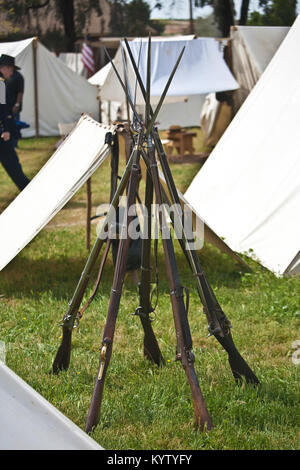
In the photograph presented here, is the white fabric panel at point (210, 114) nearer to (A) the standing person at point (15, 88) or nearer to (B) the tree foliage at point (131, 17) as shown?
(A) the standing person at point (15, 88)


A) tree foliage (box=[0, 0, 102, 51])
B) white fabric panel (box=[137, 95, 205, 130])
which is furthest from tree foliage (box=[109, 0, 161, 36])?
white fabric panel (box=[137, 95, 205, 130])

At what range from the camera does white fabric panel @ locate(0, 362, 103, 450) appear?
74.7 inches

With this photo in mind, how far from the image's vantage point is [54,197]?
4.80m

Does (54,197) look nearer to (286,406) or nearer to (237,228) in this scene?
(237,228)

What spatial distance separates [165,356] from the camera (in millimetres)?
3846

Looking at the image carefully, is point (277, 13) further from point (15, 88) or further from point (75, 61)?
point (15, 88)

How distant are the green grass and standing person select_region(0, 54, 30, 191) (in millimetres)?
1171

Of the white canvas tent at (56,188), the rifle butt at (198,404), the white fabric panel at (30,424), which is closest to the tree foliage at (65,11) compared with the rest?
the white canvas tent at (56,188)

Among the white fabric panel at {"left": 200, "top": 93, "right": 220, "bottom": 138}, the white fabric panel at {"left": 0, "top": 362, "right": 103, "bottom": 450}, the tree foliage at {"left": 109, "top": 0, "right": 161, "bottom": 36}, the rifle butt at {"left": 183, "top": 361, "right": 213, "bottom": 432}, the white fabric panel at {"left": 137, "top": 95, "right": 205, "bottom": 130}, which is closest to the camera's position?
the white fabric panel at {"left": 0, "top": 362, "right": 103, "bottom": 450}

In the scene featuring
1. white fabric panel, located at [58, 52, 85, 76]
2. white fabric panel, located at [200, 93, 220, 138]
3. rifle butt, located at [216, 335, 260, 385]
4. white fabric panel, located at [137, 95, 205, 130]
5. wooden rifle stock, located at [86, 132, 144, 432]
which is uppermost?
wooden rifle stock, located at [86, 132, 144, 432]

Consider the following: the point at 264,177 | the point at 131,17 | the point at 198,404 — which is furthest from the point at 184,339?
the point at 131,17

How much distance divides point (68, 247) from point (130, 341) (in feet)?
8.34

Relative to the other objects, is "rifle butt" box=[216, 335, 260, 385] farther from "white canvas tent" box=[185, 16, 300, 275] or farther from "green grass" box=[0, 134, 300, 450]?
"white canvas tent" box=[185, 16, 300, 275]
